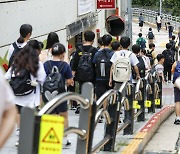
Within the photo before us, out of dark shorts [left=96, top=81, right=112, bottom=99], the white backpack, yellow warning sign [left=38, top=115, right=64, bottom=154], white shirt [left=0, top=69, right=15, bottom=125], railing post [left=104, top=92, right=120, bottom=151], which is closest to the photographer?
white shirt [left=0, top=69, right=15, bottom=125]

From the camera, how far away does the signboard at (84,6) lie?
19347 millimetres

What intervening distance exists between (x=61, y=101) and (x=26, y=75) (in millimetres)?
2498

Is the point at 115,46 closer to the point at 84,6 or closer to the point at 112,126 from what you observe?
the point at 112,126

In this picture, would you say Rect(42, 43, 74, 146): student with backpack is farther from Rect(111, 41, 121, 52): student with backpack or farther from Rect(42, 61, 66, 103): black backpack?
Rect(111, 41, 121, 52): student with backpack

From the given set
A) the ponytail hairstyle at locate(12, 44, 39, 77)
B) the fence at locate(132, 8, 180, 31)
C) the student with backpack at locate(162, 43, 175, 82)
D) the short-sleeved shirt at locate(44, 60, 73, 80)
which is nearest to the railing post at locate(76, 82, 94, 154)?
the ponytail hairstyle at locate(12, 44, 39, 77)

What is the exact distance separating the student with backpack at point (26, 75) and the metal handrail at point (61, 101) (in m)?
1.56

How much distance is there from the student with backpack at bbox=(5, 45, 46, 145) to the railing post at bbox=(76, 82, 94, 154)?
1.48 meters

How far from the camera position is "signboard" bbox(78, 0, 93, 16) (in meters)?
19.3

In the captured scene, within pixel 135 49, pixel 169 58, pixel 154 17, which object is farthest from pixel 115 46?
pixel 154 17

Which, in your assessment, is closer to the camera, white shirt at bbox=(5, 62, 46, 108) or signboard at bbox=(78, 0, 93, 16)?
white shirt at bbox=(5, 62, 46, 108)

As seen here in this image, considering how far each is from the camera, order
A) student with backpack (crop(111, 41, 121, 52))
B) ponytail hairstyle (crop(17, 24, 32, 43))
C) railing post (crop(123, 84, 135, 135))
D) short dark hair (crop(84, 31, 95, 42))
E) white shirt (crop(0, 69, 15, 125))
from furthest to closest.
Result: student with backpack (crop(111, 41, 121, 52))
short dark hair (crop(84, 31, 95, 42))
railing post (crop(123, 84, 135, 135))
ponytail hairstyle (crop(17, 24, 32, 43))
white shirt (crop(0, 69, 15, 125))

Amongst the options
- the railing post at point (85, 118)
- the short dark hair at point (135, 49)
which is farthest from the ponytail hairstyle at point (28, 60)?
the short dark hair at point (135, 49)

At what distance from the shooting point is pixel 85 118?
6023 millimetres

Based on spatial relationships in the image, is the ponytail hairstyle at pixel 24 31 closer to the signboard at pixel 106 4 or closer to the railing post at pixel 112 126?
the railing post at pixel 112 126
